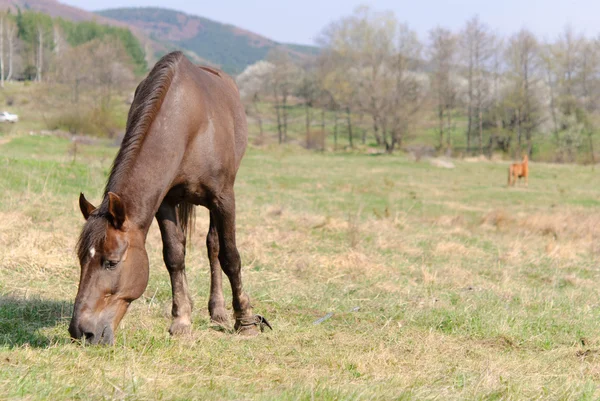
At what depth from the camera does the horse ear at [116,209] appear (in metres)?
3.55

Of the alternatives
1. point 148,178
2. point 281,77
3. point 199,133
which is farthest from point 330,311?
point 281,77

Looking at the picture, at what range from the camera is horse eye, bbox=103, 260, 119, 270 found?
12.1ft

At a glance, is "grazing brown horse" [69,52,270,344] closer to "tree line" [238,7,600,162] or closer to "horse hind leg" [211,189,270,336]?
"horse hind leg" [211,189,270,336]

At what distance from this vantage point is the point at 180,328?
179 inches

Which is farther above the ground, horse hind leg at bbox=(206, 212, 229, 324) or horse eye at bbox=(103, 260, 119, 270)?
horse eye at bbox=(103, 260, 119, 270)

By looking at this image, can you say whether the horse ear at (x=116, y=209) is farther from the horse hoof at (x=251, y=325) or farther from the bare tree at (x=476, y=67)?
the bare tree at (x=476, y=67)

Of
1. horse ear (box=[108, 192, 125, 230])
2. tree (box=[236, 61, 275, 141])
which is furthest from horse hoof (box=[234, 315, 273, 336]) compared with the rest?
tree (box=[236, 61, 275, 141])

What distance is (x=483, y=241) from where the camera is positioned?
427 inches

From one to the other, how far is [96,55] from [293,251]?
1805 inches

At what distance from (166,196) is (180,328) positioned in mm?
1019

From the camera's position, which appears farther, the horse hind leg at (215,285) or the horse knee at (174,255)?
the horse hind leg at (215,285)

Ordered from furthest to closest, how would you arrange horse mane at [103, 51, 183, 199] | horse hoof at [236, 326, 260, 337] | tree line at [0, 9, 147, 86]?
tree line at [0, 9, 147, 86]
horse hoof at [236, 326, 260, 337]
horse mane at [103, 51, 183, 199]

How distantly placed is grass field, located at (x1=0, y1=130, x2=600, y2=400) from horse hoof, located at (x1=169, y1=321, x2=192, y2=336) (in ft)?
0.27

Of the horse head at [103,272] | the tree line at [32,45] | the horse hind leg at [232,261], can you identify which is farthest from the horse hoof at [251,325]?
the tree line at [32,45]
